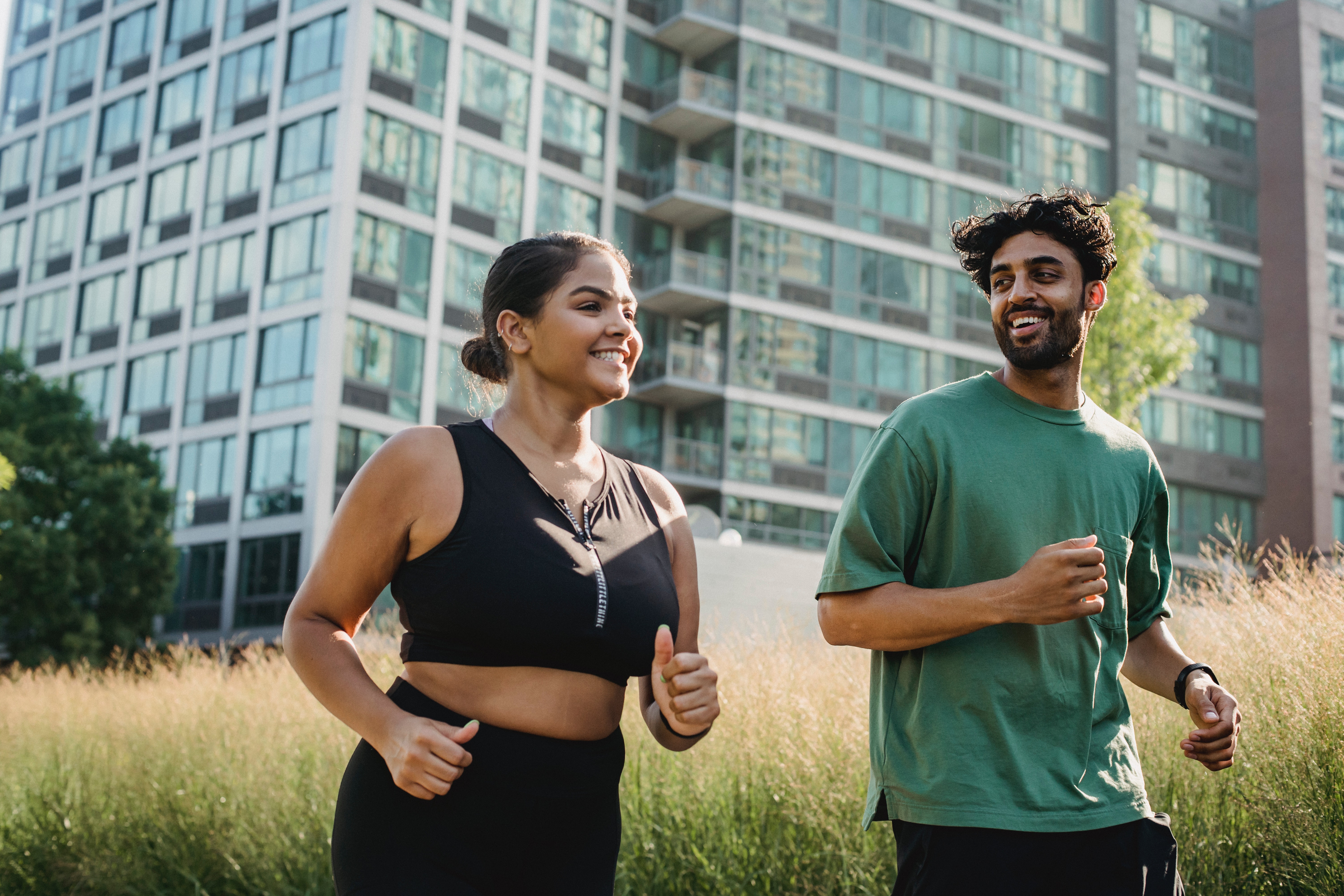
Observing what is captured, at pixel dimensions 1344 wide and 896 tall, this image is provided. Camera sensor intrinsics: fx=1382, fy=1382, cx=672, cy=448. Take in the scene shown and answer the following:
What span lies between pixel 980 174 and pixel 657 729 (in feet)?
129

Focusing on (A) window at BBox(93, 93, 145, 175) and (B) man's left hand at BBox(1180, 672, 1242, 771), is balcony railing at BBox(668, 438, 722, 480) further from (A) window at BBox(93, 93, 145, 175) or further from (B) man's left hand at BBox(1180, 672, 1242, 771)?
(B) man's left hand at BBox(1180, 672, 1242, 771)

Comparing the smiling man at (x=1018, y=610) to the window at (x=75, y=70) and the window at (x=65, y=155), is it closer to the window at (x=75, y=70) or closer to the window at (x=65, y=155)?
the window at (x=65, y=155)

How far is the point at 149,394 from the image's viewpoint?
3475 centimetres

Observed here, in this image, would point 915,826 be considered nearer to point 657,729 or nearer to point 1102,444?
point 657,729

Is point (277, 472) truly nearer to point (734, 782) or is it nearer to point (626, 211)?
point (626, 211)

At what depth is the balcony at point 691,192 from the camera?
36375 mm

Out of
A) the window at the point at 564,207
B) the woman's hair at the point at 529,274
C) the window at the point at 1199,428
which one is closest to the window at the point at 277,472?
the window at the point at 564,207

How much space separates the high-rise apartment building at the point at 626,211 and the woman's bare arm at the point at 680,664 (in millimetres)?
28082

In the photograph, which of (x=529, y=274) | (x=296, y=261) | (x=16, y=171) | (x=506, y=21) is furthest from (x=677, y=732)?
(x=16, y=171)

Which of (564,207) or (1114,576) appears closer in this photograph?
(1114,576)

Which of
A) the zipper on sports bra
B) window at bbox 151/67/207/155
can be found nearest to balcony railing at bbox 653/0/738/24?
window at bbox 151/67/207/155

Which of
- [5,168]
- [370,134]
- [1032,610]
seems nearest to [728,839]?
[1032,610]

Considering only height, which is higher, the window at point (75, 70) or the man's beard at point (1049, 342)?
the window at point (75, 70)

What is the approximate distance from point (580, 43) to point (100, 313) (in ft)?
47.9
